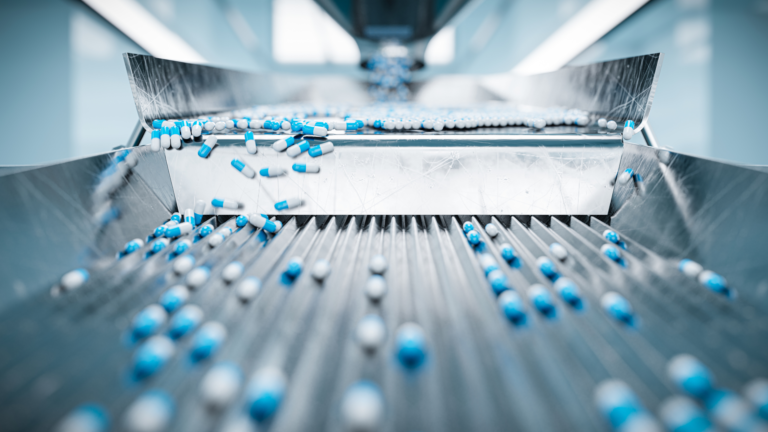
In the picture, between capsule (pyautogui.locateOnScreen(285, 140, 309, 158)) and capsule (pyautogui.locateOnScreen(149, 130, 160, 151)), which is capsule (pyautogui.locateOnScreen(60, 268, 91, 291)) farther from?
capsule (pyautogui.locateOnScreen(285, 140, 309, 158))

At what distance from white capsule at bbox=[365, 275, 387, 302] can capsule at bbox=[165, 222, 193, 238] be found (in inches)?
25.5

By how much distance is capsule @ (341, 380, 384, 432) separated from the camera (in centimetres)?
43

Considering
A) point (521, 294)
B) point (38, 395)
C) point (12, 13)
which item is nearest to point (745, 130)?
point (521, 294)

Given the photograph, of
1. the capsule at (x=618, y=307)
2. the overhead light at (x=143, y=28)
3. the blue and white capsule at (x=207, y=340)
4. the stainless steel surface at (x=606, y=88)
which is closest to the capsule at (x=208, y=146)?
the blue and white capsule at (x=207, y=340)

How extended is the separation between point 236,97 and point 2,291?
2334 mm

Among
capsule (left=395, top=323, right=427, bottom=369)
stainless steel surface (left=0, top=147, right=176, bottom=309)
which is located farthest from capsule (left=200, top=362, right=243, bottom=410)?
stainless steel surface (left=0, top=147, right=176, bottom=309)

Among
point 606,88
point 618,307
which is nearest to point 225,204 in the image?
point 618,307

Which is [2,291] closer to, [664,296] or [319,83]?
[664,296]

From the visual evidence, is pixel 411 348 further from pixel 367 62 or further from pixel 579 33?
pixel 579 33

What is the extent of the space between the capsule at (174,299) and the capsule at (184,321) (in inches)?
1.0

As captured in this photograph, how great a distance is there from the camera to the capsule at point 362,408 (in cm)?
43

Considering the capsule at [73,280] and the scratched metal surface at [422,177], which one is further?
the scratched metal surface at [422,177]

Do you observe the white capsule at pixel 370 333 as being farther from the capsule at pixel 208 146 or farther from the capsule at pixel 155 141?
the capsule at pixel 155 141

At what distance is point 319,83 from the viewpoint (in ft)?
13.2
